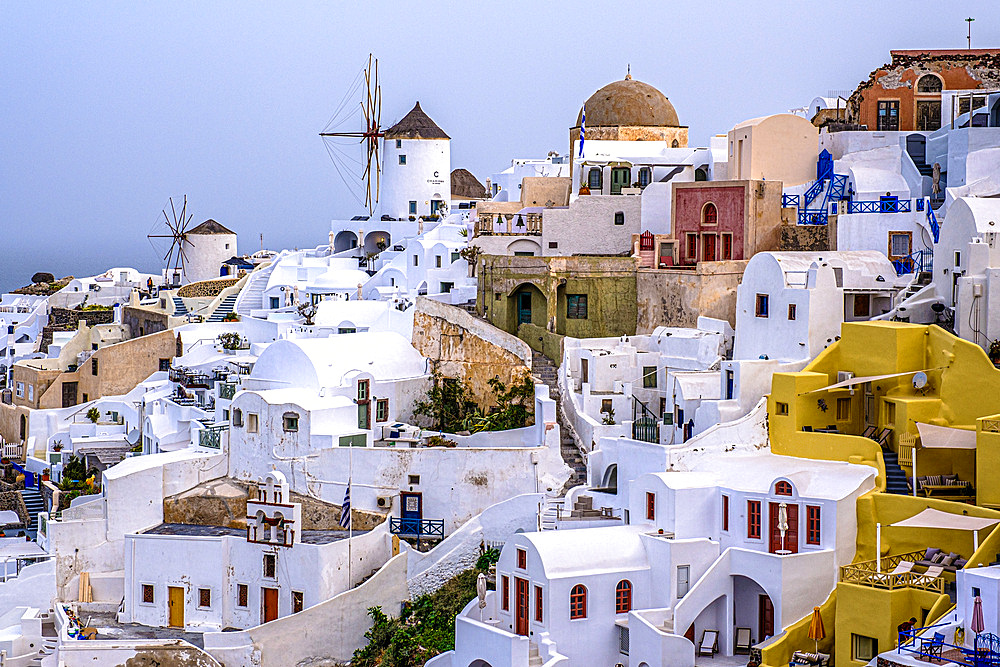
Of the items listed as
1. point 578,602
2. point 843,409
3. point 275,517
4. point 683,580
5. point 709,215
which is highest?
point 709,215

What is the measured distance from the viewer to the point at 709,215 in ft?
133

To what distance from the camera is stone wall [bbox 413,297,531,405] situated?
129ft

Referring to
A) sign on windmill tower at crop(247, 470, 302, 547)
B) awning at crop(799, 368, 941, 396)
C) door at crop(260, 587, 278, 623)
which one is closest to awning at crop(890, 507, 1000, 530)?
awning at crop(799, 368, 941, 396)

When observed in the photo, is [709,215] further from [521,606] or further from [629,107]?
[521,606]

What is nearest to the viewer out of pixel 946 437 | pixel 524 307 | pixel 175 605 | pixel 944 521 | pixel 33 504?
pixel 944 521

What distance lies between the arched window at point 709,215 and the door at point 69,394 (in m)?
22.7

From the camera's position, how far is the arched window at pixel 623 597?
92.8 feet

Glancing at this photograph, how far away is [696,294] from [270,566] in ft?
41.2

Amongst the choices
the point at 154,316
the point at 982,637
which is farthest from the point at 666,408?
the point at 154,316

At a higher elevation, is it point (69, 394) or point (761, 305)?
point (761, 305)

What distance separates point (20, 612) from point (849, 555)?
19328 millimetres

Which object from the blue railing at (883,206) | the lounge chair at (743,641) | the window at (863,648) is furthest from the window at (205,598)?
the blue railing at (883,206)

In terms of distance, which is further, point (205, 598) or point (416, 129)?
point (416, 129)

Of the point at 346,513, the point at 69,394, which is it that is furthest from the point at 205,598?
the point at 69,394
